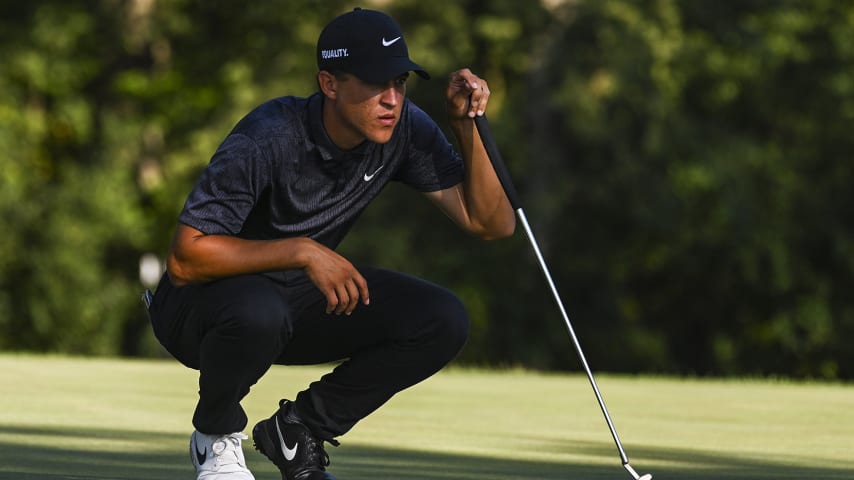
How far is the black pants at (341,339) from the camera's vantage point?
4.98 m

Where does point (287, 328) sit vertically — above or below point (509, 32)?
above

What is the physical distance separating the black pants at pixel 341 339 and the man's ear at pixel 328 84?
0.54 metres

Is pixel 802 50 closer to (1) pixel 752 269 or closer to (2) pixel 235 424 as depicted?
(1) pixel 752 269

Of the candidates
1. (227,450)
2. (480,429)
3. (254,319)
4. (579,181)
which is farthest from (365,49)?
(579,181)

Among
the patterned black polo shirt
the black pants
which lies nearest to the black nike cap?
the patterned black polo shirt

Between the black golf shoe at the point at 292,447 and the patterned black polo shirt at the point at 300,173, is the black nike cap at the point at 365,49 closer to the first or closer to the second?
the patterned black polo shirt at the point at 300,173

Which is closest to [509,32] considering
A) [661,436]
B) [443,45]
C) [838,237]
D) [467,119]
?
[443,45]

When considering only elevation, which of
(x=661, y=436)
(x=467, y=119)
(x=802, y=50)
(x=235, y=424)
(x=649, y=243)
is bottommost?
(x=649, y=243)

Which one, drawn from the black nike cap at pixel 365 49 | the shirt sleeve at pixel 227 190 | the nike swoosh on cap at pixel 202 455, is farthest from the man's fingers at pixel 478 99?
the nike swoosh on cap at pixel 202 455

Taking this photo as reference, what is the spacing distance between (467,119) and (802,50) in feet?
76.0

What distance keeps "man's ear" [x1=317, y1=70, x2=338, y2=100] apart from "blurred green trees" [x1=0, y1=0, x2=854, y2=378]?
70.3 ft

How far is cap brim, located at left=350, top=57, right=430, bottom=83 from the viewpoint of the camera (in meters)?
4.79

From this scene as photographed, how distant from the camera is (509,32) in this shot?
2750 centimetres

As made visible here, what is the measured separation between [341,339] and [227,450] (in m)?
0.52
